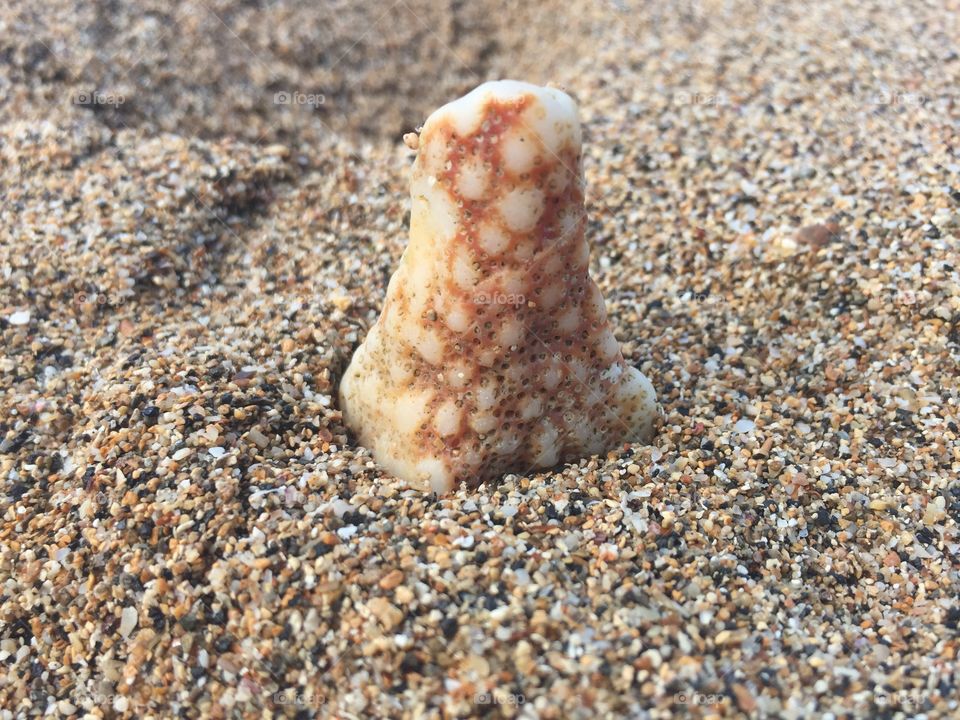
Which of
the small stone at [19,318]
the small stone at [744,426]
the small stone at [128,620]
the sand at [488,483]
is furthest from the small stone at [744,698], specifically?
the small stone at [19,318]

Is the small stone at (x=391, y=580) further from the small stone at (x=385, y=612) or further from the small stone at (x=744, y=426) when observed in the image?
the small stone at (x=744, y=426)

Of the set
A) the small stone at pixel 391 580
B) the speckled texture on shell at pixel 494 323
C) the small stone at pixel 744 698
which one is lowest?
the small stone at pixel 744 698

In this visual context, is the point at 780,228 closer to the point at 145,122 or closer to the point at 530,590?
the point at 530,590

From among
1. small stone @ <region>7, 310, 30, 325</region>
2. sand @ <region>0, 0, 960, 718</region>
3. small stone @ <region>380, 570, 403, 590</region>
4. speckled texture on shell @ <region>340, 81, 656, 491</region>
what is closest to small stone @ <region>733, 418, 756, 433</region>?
sand @ <region>0, 0, 960, 718</region>

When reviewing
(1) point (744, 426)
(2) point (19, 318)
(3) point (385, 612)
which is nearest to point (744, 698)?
(3) point (385, 612)

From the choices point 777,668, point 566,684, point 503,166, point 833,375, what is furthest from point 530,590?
point 833,375

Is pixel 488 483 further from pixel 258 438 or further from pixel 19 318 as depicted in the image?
pixel 19 318
